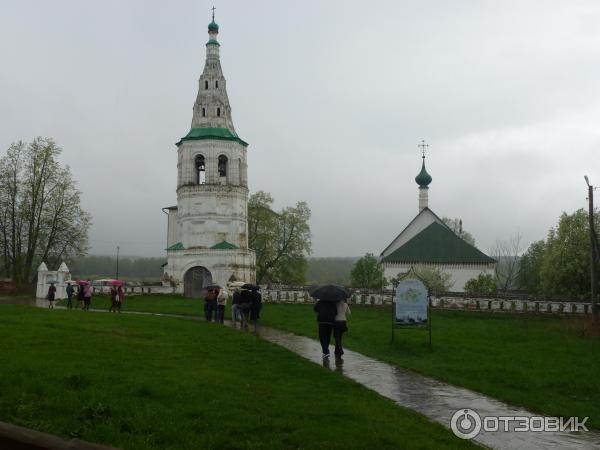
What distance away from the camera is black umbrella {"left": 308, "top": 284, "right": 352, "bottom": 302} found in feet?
44.9

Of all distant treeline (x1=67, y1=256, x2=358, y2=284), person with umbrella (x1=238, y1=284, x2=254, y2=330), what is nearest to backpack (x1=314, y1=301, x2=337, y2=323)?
person with umbrella (x1=238, y1=284, x2=254, y2=330)

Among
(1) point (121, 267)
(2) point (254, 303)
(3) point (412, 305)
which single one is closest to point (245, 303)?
(2) point (254, 303)

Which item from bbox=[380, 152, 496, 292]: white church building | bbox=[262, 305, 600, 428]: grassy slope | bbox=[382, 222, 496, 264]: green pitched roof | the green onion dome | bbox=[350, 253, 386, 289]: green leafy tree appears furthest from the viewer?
the green onion dome

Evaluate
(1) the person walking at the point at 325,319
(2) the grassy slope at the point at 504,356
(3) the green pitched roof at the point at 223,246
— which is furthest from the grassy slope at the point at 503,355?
(3) the green pitched roof at the point at 223,246

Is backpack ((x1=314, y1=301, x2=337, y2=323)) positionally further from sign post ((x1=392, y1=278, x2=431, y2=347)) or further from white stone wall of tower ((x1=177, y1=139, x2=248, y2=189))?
white stone wall of tower ((x1=177, y1=139, x2=248, y2=189))

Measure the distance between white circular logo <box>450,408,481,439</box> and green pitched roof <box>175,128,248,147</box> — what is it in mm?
35099

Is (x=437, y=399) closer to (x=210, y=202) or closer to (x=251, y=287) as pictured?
(x=251, y=287)

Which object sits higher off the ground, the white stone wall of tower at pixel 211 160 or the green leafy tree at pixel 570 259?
the white stone wall of tower at pixel 211 160

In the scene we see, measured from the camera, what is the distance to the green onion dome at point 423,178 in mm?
60219

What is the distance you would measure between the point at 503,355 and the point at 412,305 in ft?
10.4

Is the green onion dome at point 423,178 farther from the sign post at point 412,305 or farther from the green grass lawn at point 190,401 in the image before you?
the green grass lawn at point 190,401

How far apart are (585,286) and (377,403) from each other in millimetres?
37078

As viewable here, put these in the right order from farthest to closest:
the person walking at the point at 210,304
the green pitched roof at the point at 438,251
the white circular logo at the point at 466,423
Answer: the green pitched roof at the point at 438,251 → the person walking at the point at 210,304 → the white circular logo at the point at 466,423

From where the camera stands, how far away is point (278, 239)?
62.5 m
